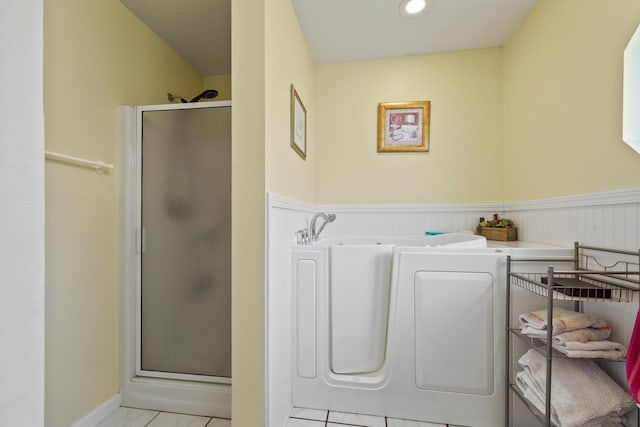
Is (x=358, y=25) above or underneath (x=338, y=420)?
above

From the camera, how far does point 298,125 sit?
188cm

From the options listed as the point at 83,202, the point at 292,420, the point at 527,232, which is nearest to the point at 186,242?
the point at 83,202

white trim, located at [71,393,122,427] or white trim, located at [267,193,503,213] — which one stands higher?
white trim, located at [267,193,503,213]

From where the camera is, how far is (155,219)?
1703mm

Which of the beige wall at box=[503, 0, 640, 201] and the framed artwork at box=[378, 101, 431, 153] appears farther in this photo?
the framed artwork at box=[378, 101, 431, 153]

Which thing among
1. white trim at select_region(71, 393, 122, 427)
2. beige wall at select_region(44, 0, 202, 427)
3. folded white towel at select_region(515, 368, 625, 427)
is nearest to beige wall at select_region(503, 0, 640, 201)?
folded white towel at select_region(515, 368, 625, 427)

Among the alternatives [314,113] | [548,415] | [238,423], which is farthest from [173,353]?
[314,113]

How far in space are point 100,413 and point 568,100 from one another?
116 inches

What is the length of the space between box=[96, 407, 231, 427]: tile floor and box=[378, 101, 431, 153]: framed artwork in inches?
83.8

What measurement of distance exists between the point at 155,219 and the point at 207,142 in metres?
0.55

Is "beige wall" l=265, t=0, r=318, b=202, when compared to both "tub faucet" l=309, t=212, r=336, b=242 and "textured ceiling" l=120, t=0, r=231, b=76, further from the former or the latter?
"textured ceiling" l=120, t=0, r=231, b=76

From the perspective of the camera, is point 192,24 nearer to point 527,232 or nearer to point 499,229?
point 499,229

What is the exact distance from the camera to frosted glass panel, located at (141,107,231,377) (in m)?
1.64

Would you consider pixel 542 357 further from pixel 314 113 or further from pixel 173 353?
pixel 314 113
